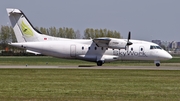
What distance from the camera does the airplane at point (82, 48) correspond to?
4906cm

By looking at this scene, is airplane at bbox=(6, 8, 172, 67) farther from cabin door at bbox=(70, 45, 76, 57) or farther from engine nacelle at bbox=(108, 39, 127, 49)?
engine nacelle at bbox=(108, 39, 127, 49)

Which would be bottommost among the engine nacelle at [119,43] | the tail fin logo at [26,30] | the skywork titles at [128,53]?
the skywork titles at [128,53]

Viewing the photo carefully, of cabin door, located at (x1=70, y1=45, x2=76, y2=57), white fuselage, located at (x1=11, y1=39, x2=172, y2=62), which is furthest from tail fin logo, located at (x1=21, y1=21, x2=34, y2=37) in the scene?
cabin door, located at (x1=70, y1=45, x2=76, y2=57)

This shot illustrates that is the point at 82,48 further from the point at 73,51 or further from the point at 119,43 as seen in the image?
the point at 119,43

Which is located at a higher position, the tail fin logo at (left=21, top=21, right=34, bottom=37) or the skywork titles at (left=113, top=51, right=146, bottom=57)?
the tail fin logo at (left=21, top=21, right=34, bottom=37)

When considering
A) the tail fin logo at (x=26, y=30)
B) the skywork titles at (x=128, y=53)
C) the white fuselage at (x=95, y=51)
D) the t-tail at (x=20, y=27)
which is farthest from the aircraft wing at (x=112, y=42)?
the tail fin logo at (x=26, y=30)

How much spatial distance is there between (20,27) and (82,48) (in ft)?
25.6

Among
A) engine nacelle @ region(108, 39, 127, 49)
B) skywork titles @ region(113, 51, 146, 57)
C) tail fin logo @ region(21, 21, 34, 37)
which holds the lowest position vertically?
skywork titles @ region(113, 51, 146, 57)

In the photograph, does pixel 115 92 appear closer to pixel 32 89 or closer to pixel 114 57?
pixel 32 89

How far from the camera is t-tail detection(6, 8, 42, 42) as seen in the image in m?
49.6

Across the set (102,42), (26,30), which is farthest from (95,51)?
(26,30)

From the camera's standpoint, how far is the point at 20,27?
4972 centimetres

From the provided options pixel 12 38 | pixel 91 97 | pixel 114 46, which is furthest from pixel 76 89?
pixel 12 38

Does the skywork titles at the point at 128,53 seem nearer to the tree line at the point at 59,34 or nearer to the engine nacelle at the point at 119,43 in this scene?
the engine nacelle at the point at 119,43
